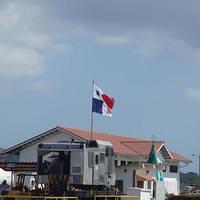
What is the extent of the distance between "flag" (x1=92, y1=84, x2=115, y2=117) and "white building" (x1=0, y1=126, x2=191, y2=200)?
36.1ft

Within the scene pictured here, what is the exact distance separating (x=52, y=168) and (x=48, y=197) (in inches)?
152

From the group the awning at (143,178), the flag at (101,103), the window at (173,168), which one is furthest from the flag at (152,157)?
the flag at (101,103)

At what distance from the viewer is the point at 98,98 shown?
3872 centimetres

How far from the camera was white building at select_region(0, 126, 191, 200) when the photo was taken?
57.5 meters

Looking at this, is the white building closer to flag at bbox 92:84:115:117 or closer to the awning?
the awning

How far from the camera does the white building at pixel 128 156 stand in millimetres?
57469

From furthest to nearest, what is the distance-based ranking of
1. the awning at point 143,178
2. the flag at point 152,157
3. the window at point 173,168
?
the window at point 173,168
the flag at point 152,157
the awning at point 143,178

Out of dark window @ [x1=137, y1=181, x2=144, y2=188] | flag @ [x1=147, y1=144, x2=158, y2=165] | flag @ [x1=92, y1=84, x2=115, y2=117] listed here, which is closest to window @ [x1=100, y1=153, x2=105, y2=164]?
flag @ [x1=92, y1=84, x2=115, y2=117]

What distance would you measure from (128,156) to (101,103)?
25.8 meters

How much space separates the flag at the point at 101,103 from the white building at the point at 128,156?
11003 millimetres

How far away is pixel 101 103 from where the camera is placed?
38.9 metres

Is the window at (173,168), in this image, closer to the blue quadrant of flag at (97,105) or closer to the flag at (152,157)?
the flag at (152,157)

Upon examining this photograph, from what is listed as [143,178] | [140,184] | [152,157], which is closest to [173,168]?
[152,157]

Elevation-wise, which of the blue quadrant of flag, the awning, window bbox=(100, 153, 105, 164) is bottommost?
window bbox=(100, 153, 105, 164)
